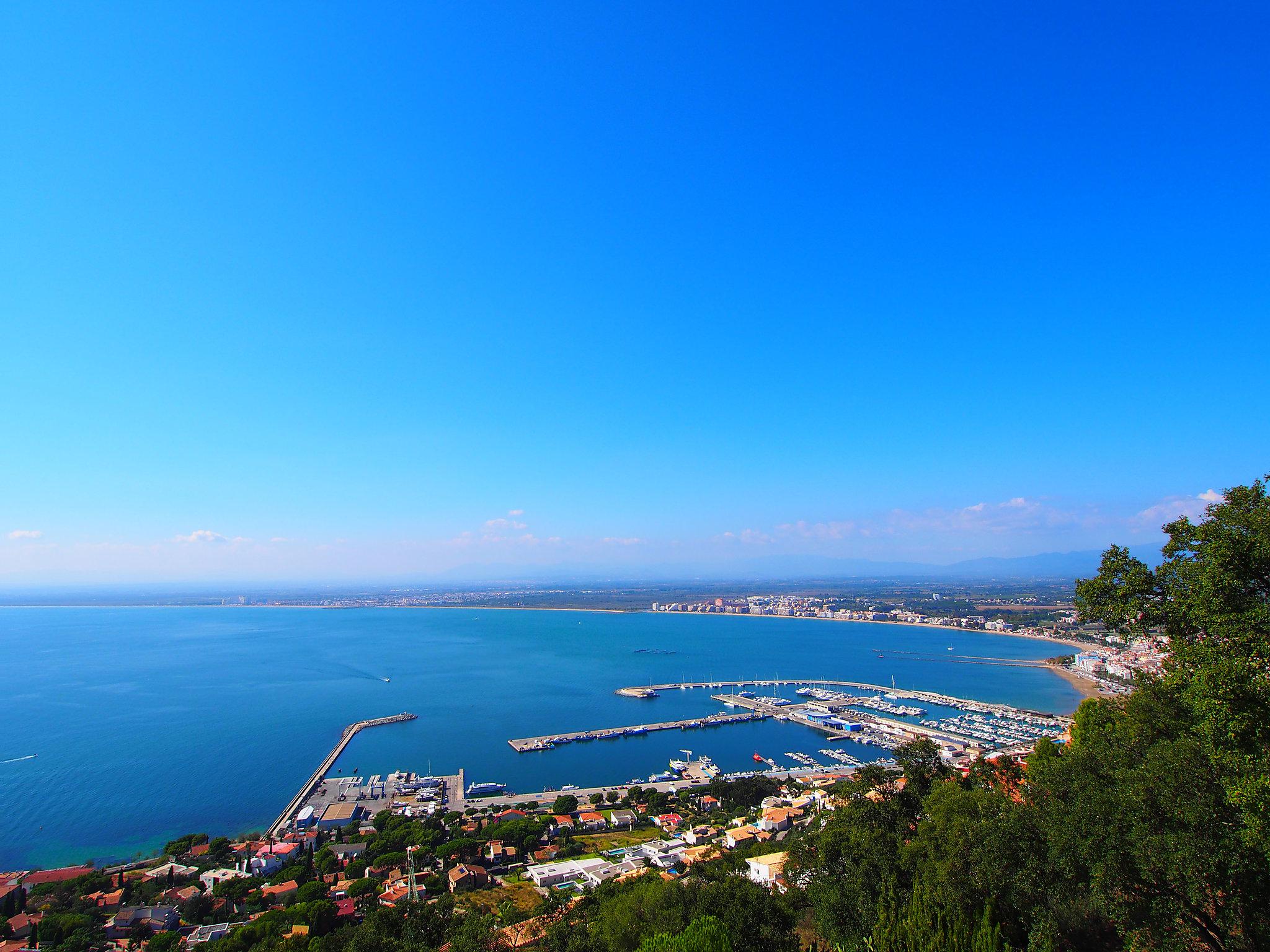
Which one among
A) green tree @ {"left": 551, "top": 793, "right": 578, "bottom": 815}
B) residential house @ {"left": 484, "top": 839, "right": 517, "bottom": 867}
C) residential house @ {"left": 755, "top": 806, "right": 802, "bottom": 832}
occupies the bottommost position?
green tree @ {"left": 551, "top": 793, "right": 578, "bottom": 815}

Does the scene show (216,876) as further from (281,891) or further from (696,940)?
(696,940)

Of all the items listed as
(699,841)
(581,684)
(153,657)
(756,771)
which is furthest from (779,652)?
(153,657)

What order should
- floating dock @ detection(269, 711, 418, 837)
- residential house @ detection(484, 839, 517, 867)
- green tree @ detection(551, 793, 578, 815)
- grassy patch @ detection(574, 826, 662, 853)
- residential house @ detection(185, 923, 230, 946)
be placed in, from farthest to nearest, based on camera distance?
floating dock @ detection(269, 711, 418, 837)
green tree @ detection(551, 793, 578, 815)
grassy patch @ detection(574, 826, 662, 853)
residential house @ detection(484, 839, 517, 867)
residential house @ detection(185, 923, 230, 946)

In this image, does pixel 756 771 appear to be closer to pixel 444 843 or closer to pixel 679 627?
pixel 444 843

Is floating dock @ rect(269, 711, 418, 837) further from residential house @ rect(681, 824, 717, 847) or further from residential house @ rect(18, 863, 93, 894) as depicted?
residential house @ rect(681, 824, 717, 847)

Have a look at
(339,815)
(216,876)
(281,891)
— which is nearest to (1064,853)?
(281,891)

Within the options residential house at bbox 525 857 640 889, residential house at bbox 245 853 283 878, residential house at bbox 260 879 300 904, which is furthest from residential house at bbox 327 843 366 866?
residential house at bbox 525 857 640 889
